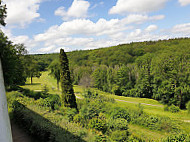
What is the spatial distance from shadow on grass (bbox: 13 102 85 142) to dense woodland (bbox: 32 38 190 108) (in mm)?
29053

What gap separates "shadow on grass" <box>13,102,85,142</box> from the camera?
18.2ft

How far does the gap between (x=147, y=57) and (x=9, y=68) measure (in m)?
37.8

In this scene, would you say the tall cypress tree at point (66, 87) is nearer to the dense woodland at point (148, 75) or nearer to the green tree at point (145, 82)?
the dense woodland at point (148, 75)

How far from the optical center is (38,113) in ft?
27.3

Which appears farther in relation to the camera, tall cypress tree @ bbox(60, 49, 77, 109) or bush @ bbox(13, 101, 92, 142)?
tall cypress tree @ bbox(60, 49, 77, 109)

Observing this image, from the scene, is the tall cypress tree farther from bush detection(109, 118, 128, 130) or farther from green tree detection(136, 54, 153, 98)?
green tree detection(136, 54, 153, 98)

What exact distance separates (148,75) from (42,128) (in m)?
35.7

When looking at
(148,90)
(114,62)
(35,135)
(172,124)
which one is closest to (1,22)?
(35,135)

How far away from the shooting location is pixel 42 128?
6.42 metres

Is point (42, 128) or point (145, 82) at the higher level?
point (42, 128)

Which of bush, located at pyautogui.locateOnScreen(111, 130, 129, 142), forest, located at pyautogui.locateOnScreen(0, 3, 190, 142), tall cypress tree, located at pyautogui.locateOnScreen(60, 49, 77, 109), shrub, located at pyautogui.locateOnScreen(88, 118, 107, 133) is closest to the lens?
bush, located at pyautogui.locateOnScreen(111, 130, 129, 142)

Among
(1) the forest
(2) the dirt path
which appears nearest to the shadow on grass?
(1) the forest

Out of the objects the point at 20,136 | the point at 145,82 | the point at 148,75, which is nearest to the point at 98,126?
the point at 20,136

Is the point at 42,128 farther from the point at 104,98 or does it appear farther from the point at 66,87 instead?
the point at 104,98
